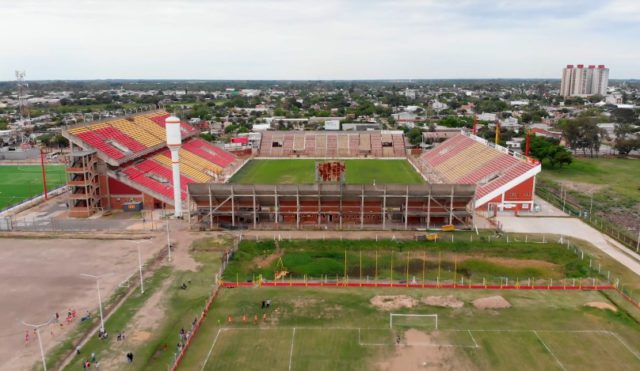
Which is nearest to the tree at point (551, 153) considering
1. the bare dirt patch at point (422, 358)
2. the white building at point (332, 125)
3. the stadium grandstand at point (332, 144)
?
the stadium grandstand at point (332, 144)

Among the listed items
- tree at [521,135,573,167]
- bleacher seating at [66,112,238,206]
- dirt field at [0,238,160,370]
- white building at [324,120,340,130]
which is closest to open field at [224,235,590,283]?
dirt field at [0,238,160,370]

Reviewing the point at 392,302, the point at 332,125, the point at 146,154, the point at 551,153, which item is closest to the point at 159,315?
the point at 392,302

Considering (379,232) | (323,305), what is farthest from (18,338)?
(379,232)

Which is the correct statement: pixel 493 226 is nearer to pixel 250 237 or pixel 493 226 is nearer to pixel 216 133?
pixel 250 237

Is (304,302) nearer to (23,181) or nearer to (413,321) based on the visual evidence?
(413,321)

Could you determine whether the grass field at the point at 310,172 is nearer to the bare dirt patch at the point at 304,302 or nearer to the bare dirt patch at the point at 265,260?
the bare dirt patch at the point at 265,260
